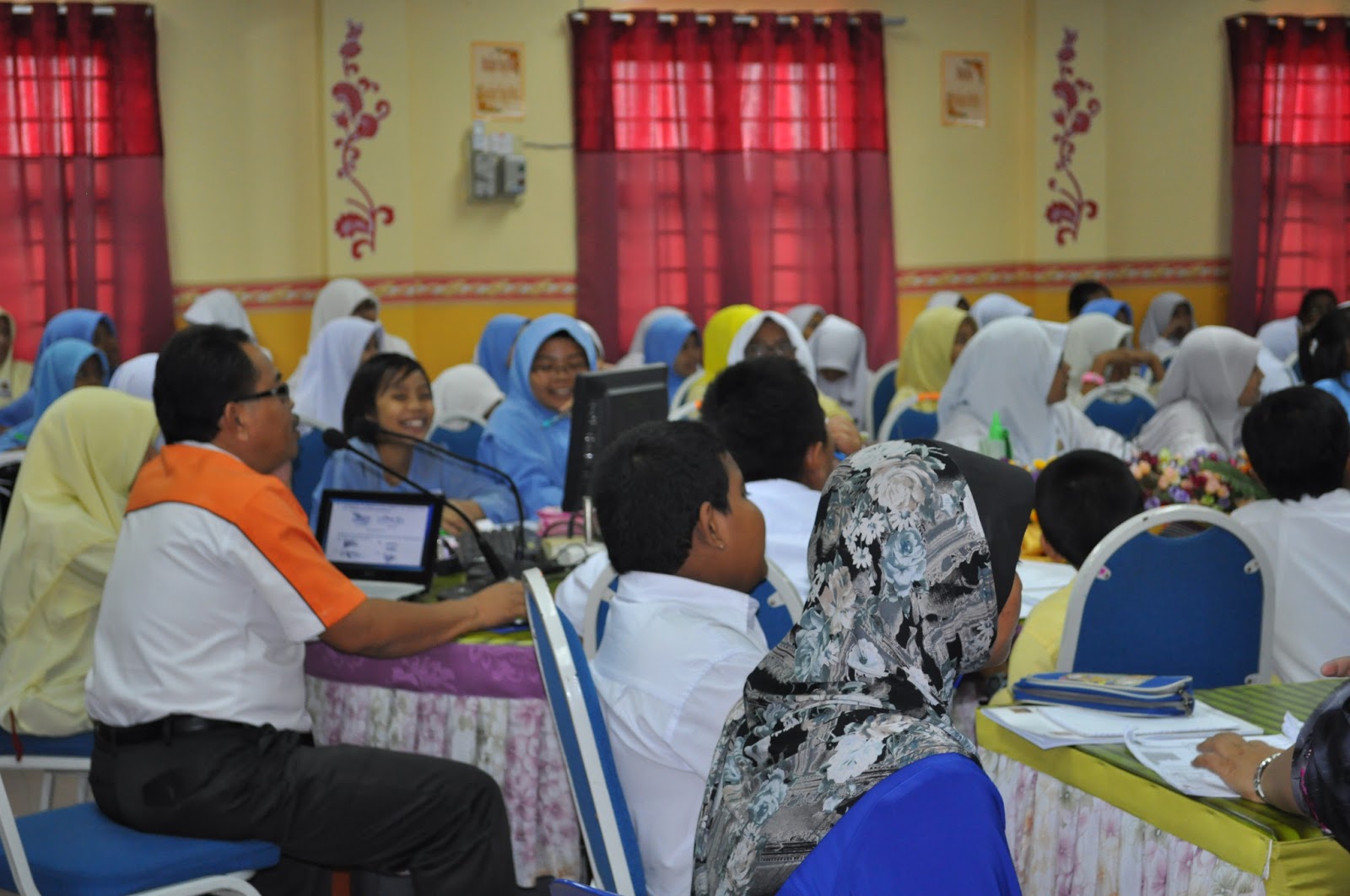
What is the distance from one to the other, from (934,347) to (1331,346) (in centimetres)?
224

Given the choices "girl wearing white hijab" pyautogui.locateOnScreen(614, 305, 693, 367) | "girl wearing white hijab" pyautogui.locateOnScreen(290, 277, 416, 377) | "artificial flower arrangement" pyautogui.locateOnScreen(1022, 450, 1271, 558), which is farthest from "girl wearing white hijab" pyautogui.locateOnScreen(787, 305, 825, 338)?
"artificial flower arrangement" pyautogui.locateOnScreen(1022, 450, 1271, 558)

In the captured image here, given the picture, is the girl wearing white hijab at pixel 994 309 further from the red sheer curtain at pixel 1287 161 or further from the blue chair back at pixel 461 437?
the blue chair back at pixel 461 437

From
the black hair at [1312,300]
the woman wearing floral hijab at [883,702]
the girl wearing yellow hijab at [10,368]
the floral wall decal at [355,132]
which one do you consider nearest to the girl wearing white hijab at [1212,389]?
the black hair at [1312,300]

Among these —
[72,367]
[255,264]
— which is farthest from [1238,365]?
[255,264]

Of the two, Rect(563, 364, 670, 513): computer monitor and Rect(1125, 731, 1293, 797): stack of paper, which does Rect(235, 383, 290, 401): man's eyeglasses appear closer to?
Rect(563, 364, 670, 513): computer monitor

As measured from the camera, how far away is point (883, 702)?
117 cm

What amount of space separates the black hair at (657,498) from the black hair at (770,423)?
92cm

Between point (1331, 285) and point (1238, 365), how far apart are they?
14.5ft

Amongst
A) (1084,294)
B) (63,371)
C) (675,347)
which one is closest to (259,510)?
(63,371)

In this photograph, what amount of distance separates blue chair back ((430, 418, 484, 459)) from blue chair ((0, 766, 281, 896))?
89.7 inches

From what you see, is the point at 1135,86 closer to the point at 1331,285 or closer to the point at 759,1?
the point at 1331,285

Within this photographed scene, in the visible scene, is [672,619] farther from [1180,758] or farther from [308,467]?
[308,467]

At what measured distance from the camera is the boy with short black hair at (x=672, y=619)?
5.63ft

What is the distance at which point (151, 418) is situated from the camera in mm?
2889
